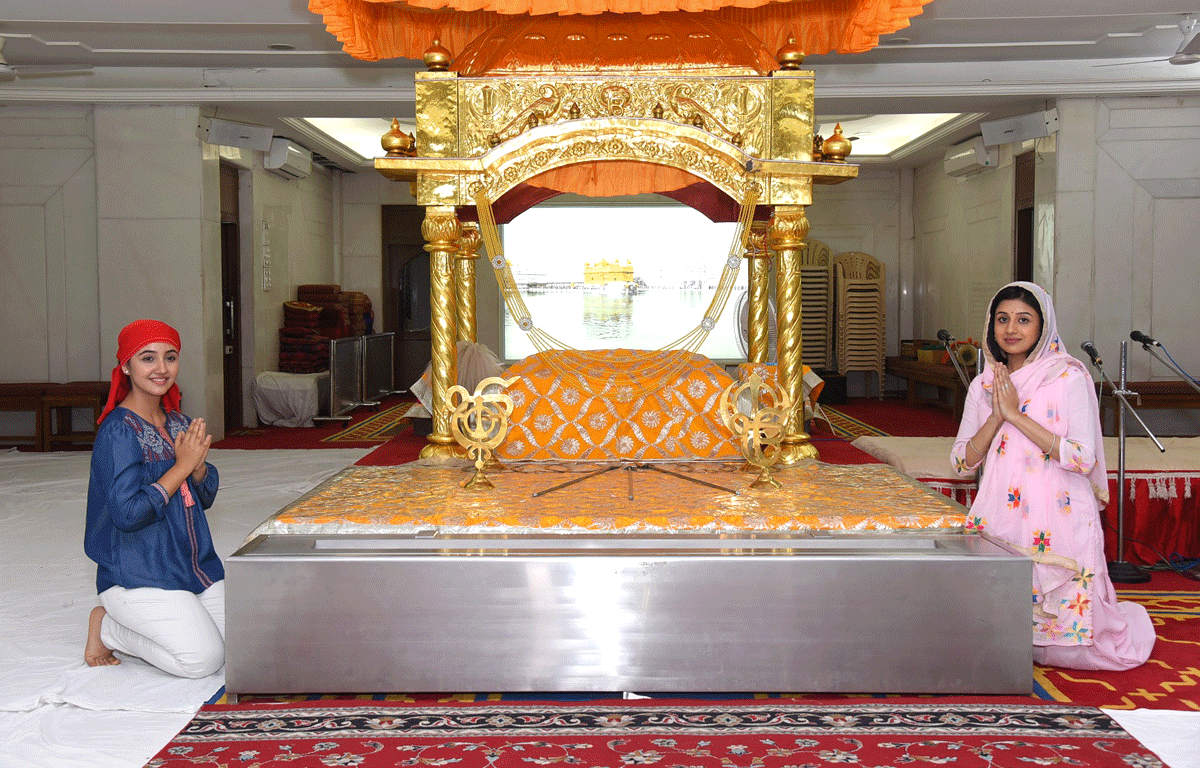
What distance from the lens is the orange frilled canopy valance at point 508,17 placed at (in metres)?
3.59

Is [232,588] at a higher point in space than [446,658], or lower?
higher

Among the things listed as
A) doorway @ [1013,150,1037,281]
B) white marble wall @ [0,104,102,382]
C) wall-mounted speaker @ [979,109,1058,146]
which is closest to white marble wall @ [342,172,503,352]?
white marble wall @ [0,104,102,382]

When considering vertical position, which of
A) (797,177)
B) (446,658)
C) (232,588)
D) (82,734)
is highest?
(797,177)

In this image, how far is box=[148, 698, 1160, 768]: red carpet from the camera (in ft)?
7.47

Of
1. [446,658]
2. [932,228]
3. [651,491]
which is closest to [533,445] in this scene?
[651,491]

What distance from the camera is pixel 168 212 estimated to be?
8156mm

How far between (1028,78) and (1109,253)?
1620mm

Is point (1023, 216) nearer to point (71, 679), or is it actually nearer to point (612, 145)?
point (612, 145)

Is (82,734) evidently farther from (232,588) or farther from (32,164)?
(32,164)

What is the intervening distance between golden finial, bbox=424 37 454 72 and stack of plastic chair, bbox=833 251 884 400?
8751 mm

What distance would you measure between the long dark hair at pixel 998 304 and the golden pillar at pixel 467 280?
247cm

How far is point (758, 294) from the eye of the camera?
484 centimetres

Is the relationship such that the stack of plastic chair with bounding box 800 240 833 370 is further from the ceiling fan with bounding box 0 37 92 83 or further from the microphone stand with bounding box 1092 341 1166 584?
the ceiling fan with bounding box 0 37 92 83

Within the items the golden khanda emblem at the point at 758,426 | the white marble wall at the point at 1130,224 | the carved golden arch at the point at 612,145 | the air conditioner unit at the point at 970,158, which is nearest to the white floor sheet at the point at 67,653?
the carved golden arch at the point at 612,145
